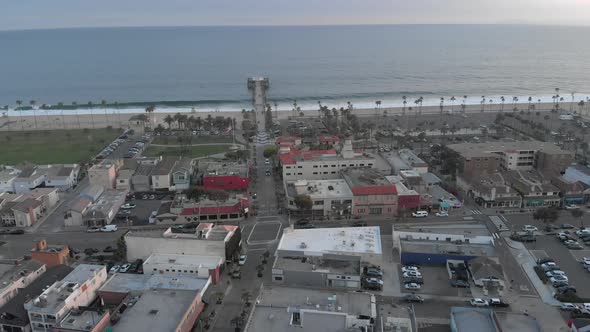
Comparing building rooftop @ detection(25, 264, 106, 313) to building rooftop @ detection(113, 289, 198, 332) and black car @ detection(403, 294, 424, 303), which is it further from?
black car @ detection(403, 294, 424, 303)

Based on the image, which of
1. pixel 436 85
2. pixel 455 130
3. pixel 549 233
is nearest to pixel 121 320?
pixel 549 233

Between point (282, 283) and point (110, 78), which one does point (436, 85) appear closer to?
point (110, 78)

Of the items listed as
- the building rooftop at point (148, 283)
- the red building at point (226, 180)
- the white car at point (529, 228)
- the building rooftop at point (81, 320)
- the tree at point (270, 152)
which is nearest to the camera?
the building rooftop at point (81, 320)

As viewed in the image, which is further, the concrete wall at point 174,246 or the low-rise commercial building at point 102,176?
the low-rise commercial building at point 102,176

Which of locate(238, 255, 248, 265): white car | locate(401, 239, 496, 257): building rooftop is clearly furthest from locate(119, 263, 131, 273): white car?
locate(401, 239, 496, 257): building rooftop

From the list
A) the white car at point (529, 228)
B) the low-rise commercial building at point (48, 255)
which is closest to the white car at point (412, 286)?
the white car at point (529, 228)

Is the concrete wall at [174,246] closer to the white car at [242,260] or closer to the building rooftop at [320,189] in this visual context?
the white car at [242,260]
